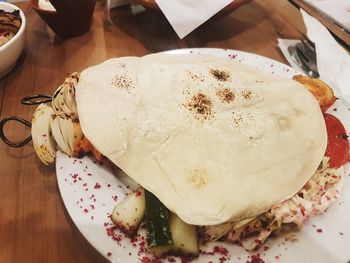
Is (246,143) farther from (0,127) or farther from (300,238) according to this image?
(0,127)

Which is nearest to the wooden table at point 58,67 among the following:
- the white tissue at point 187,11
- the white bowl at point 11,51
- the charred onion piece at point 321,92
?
the white bowl at point 11,51

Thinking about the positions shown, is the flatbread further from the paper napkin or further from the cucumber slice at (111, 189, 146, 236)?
the paper napkin

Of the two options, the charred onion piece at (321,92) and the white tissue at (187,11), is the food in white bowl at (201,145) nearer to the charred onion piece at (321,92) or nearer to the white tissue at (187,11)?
the charred onion piece at (321,92)

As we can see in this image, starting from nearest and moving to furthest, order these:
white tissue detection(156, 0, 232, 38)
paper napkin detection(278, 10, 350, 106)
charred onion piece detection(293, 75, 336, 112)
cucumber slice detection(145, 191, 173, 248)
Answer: cucumber slice detection(145, 191, 173, 248) → charred onion piece detection(293, 75, 336, 112) → paper napkin detection(278, 10, 350, 106) → white tissue detection(156, 0, 232, 38)

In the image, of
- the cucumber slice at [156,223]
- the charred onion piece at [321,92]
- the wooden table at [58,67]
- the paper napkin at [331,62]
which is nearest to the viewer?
the cucumber slice at [156,223]

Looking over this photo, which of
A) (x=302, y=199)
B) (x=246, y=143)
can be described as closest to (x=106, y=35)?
(x=246, y=143)

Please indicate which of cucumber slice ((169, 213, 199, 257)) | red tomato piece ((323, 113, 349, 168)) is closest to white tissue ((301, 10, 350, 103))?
red tomato piece ((323, 113, 349, 168))
